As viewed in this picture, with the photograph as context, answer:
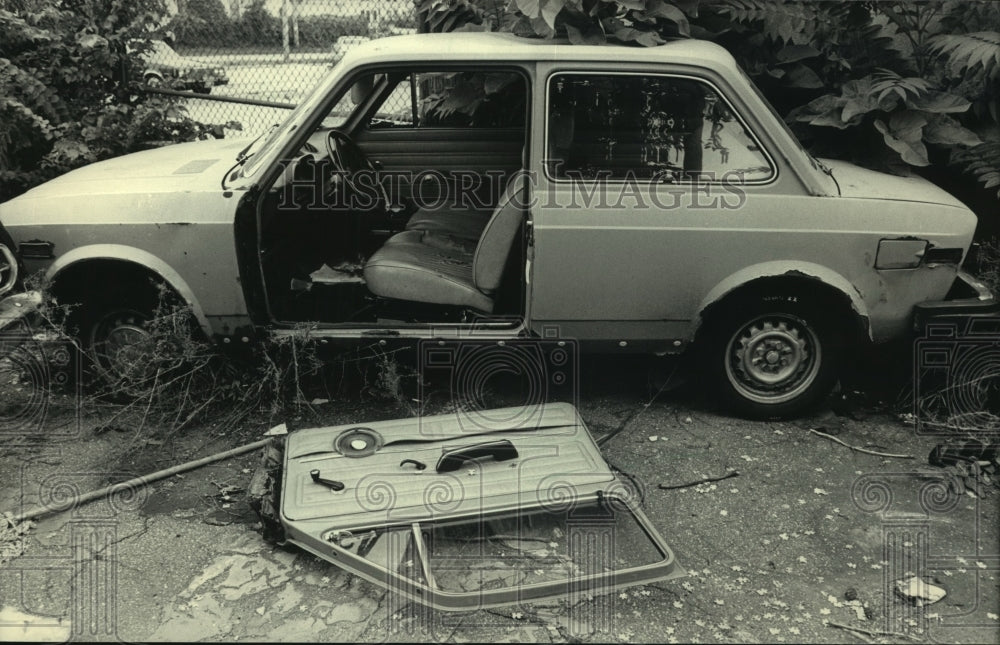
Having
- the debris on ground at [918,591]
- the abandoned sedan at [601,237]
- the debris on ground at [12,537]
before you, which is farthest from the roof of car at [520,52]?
the debris on ground at [12,537]

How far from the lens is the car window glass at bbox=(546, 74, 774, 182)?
11.7 feet

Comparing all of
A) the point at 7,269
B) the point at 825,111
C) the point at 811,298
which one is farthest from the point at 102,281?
the point at 825,111

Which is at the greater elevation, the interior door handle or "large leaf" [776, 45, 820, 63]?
"large leaf" [776, 45, 820, 63]

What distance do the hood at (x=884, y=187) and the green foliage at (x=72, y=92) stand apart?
194 inches

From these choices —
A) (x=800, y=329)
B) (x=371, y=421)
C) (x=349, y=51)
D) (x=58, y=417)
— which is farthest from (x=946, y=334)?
(x=58, y=417)

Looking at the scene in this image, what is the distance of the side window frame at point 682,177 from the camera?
3527 mm

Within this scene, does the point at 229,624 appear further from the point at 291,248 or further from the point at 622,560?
the point at 291,248

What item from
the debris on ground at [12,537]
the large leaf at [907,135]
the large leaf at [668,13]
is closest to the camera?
the debris on ground at [12,537]

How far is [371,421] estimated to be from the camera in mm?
4016

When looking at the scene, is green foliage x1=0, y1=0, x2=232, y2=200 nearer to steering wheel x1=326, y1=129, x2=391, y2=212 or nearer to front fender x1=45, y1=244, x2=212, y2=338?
front fender x1=45, y1=244, x2=212, y2=338

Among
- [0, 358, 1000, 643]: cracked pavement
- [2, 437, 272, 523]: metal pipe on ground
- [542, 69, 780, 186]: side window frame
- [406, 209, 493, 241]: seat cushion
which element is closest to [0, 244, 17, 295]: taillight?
[0, 358, 1000, 643]: cracked pavement

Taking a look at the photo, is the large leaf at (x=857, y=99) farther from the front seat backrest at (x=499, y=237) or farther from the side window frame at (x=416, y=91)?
the front seat backrest at (x=499, y=237)

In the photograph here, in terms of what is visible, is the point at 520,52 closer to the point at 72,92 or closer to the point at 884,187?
the point at 884,187

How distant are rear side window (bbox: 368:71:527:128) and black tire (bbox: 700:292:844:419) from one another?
2.00 metres
